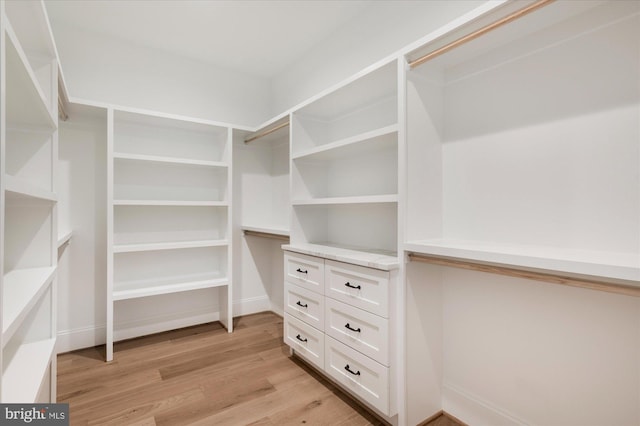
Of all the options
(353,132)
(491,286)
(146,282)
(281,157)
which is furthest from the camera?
(281,157)

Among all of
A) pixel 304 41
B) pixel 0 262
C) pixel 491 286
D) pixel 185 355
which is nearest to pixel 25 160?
pixel 0 262

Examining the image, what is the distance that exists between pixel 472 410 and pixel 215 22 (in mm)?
3226

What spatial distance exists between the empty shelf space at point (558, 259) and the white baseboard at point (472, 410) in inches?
33.1

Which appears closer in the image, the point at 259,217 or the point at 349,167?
the point at 349,167

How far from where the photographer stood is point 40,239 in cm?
162

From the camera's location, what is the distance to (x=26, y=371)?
123 cm

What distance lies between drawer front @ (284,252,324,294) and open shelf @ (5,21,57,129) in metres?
1.59

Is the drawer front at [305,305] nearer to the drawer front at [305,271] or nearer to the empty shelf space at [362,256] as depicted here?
the drawer front at [305,271]

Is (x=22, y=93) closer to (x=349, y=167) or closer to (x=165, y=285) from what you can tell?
(x=349, y=167)

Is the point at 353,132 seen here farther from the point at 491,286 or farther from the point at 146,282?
the point at 146,282

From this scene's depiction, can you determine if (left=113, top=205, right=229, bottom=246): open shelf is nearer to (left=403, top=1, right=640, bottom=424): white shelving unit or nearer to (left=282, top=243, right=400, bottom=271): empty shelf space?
(left=282, top=243, right=400, bottom=271): empty shelf space

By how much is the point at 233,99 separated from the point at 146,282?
6.75ft

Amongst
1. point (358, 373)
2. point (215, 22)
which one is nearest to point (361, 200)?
point (358, 373)

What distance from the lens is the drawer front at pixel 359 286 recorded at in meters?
1.63
